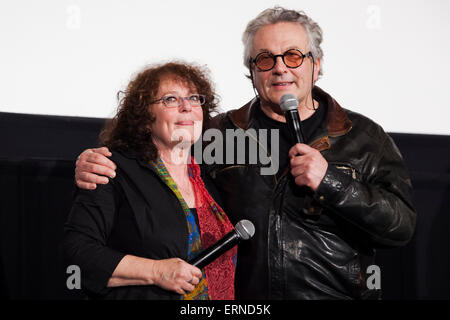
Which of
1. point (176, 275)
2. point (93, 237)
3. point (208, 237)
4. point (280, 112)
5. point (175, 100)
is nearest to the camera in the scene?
point (176, 275)

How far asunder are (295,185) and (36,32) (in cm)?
167

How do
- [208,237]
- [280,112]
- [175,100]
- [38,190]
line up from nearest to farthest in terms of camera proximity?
1. [208,237]
2. [175,100]
3. [280,112]
4. [38,190]

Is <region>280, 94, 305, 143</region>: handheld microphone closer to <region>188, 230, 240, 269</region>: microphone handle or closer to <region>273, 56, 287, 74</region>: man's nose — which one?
<region>273, 56, 287, 74</region>: man's nose

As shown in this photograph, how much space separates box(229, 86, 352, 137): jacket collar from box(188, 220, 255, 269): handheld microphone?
53 centimetres

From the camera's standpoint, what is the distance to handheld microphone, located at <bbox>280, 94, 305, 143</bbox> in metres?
1.63

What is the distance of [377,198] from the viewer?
1.71 metres

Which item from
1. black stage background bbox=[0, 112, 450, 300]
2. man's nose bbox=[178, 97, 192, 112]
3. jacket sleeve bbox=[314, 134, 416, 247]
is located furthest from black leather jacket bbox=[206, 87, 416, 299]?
black stage background bbox=[0, 112, 450, 300]

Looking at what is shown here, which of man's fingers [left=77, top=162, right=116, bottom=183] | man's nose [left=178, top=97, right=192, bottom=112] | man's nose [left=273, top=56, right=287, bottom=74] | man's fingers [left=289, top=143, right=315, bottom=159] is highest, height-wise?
man's nose [left=273, top=56, right=287, bottom=74]

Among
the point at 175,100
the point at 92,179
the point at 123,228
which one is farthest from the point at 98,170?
the point at 175,100

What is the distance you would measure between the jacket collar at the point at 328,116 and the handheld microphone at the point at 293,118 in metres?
0.28

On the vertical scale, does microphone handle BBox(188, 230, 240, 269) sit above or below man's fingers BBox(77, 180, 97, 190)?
below

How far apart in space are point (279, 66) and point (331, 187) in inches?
20.6

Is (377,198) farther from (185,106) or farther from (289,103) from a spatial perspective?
(185,106)

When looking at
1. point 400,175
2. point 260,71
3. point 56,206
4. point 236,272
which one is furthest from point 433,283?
point 56,206
